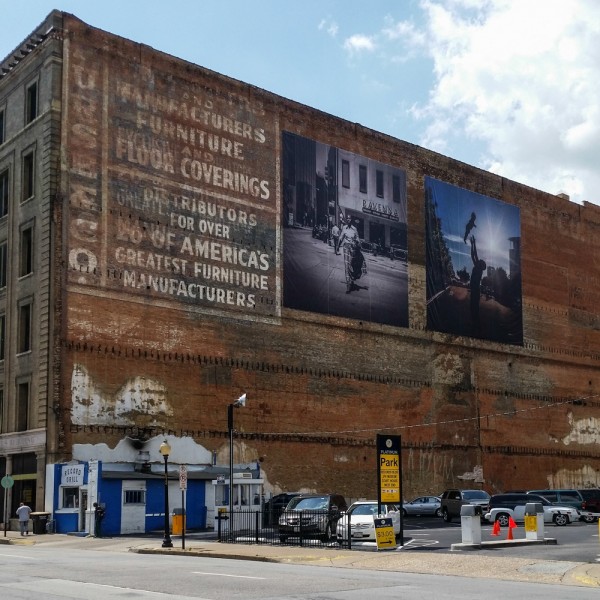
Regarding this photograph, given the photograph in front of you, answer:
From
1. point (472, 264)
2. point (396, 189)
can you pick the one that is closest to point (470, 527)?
point (396, 189)

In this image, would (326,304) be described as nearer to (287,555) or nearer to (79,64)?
(79,64)

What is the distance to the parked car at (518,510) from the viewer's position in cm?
4459

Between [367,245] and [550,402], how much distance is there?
22.9 meters

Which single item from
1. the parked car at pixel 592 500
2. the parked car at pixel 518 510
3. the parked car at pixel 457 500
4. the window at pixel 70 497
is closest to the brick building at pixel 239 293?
the window at pixel 70 497

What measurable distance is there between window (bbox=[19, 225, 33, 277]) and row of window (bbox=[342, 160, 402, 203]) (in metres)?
21.2

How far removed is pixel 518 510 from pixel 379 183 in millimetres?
28227

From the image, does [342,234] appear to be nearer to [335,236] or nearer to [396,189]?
[335,236]

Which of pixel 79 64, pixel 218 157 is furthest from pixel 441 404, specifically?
pixel 79 64

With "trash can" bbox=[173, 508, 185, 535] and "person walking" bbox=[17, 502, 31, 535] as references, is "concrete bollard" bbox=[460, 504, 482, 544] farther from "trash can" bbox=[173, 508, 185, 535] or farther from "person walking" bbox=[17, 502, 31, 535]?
"person walking" bbox=[17, 502, 31, 535]

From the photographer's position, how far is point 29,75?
53.1m

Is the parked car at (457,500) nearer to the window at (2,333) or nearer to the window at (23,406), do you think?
the window at (23,406)

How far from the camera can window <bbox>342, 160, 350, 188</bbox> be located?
6378 cm

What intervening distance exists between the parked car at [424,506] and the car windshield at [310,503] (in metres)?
22.2

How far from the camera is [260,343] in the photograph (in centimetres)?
5700
